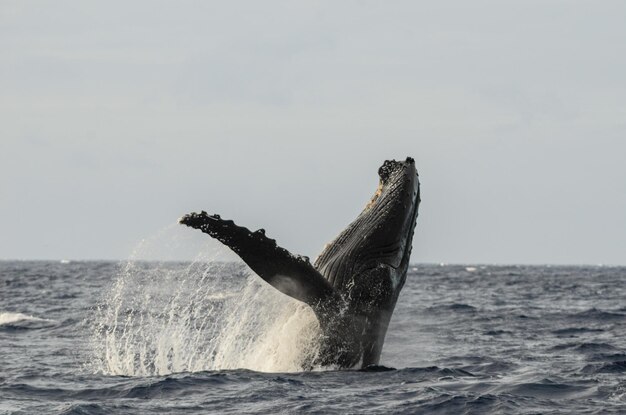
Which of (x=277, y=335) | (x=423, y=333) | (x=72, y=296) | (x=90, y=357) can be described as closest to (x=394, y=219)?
(x=277, y=335)

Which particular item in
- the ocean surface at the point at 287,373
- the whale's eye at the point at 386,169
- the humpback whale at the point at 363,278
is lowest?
the ocean surface at the point at 287,373

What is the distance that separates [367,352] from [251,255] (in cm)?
206

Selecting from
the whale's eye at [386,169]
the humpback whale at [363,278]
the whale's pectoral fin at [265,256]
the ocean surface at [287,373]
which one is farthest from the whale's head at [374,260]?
the whale's pectoral fin at [265,256]

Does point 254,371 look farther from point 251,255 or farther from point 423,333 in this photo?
point 423,333

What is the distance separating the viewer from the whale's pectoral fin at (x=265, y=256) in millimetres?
8922

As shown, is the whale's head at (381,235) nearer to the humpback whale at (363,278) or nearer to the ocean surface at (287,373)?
the humpback whale at (363,278)

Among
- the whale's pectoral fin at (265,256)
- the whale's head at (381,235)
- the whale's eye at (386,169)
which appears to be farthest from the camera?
the whale's eye at (386,169)

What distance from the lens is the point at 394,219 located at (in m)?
10.5

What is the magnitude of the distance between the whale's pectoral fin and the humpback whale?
18mm

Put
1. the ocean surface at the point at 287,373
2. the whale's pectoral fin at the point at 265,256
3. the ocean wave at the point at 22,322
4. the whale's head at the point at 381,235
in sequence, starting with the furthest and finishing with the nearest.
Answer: the ocean wave at the point at 22,322 → the whale's head at the point at 381,235 → the ocean surface at the point at 287,373 → the whale's pectoral fin at the point at 265,256

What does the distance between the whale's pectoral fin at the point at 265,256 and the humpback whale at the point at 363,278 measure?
18mm

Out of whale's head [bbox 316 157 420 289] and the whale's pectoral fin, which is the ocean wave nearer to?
whale's head [bbox 316 157 420 289]

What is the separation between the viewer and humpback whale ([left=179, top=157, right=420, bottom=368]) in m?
9.96

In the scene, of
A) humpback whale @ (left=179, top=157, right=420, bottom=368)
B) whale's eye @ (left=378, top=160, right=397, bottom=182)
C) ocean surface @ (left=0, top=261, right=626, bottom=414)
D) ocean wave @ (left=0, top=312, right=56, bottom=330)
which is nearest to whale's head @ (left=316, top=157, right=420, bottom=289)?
humpback whale @ (left=179, top=157, right=420, bottom=368)
